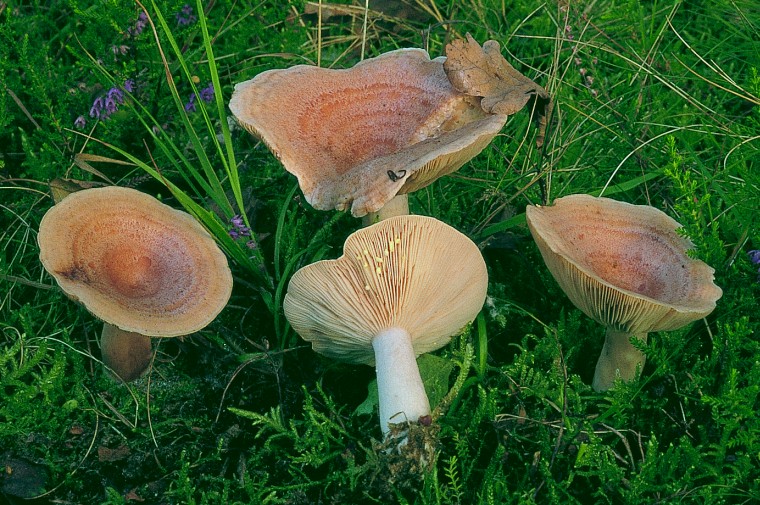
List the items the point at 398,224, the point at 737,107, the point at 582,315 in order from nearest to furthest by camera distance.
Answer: the point at 398,224 → the point at 582,315 → the point at 737,107

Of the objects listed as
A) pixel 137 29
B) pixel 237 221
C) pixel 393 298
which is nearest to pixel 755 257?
pixel 393 298

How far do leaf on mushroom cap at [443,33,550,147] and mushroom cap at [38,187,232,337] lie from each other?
1235 millimetres

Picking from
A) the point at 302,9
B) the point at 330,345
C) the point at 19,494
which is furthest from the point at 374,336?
the point at 302,9

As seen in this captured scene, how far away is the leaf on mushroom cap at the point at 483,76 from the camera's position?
2.83 m

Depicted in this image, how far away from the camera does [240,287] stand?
3.27 meters

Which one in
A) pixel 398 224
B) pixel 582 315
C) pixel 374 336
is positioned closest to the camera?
pixel 398 224

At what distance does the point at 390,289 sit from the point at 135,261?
103 centimetres

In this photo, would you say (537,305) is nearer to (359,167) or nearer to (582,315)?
(582,315)

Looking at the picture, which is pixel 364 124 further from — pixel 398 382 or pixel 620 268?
pixel 620 268

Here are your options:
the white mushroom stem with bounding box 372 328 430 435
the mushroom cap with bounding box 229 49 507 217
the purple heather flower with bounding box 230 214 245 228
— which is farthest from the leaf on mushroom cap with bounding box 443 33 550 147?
the purple heather flower with bounding box 230 214 245 228

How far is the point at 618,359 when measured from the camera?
2.82 meters

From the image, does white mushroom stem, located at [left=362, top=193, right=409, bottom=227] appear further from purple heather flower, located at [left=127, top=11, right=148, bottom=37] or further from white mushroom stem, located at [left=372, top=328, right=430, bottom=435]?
purple heather flower, located at [left=127, top=11, right=148, bottom=37]

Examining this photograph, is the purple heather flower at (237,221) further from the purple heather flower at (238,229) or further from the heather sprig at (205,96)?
the heather sprig at (205,96)

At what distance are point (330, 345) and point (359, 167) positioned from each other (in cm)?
76
